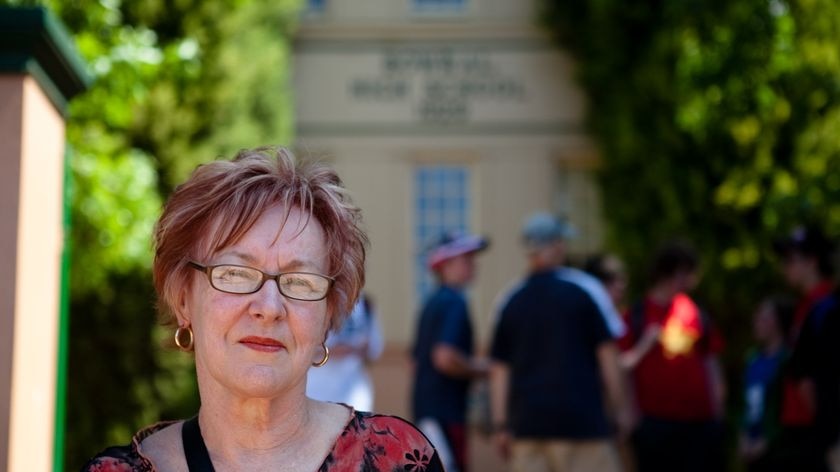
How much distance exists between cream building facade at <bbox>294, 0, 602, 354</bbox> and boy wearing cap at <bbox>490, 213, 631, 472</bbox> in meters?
9.13

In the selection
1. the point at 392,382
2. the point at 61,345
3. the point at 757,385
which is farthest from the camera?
the point at 392,382

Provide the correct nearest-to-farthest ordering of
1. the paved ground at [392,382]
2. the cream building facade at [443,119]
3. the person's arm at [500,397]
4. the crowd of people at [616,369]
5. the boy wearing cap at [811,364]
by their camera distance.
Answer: the boy wearing cap at [811,364] < the crowd of people at [616,369] < the person's arm at [500,397] < the paved ground at [392,382] < the cream building facade at [443,119]

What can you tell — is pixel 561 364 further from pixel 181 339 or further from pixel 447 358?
pixel 181 339

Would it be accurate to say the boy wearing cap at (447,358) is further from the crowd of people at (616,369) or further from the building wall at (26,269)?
the building wall at (26,269)

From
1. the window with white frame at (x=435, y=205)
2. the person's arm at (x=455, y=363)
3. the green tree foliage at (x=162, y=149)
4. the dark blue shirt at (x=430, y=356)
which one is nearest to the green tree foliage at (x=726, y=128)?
the window with white frame at (x=435, y=205)

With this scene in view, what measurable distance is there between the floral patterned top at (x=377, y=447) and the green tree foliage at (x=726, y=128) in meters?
11.6

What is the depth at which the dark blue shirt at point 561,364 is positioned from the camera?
8500 mm

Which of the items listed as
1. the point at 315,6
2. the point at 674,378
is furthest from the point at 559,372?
the point at 315,6

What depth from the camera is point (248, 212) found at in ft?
10.0

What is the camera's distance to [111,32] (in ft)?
27.5

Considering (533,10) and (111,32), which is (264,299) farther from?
(533,10)

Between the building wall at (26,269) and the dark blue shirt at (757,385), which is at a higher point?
the building wall at (26,269)

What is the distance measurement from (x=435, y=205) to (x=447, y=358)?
9.07 meters

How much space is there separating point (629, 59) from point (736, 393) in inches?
159
